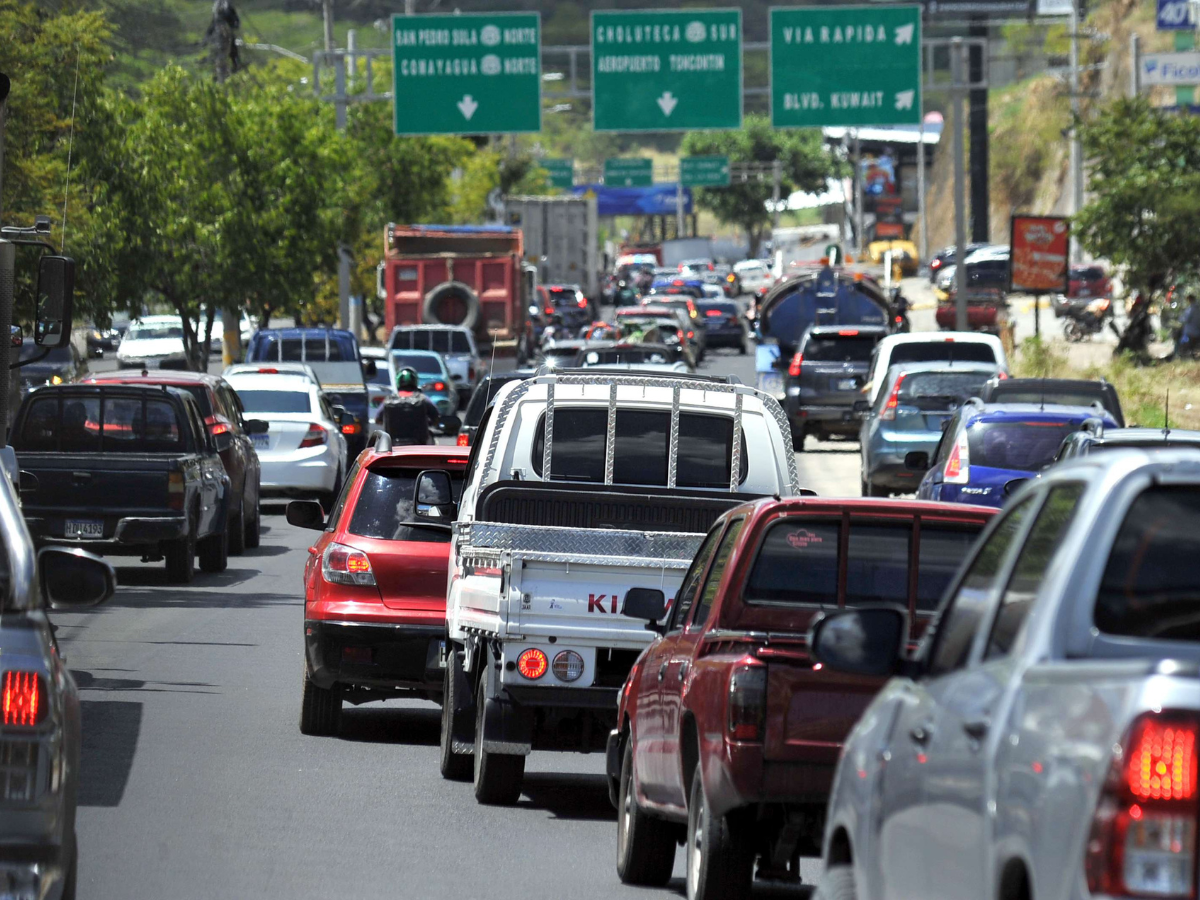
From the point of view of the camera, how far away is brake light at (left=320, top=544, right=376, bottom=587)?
11.3 metres

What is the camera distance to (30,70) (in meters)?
19.9

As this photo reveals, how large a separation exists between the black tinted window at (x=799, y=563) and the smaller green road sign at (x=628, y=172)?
97347mm

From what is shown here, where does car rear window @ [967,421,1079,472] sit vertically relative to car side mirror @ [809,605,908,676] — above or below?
below

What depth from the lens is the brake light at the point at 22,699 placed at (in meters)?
5.11

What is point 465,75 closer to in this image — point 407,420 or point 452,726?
point 407,420

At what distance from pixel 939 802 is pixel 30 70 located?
684 inches

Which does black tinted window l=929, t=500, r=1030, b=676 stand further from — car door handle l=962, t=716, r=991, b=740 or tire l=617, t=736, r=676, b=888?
tire l=617, t=736, r=676, b=888

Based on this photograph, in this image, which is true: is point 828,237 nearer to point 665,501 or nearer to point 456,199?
point 456,199

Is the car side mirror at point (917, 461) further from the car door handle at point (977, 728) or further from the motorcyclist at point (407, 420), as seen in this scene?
the car door handle at point (977, 728)

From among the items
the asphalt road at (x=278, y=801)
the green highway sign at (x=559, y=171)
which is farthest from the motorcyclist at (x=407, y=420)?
the green highway sign at (x=559, y=171)

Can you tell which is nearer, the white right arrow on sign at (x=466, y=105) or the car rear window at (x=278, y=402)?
the car rear window at (x=278, y=402)

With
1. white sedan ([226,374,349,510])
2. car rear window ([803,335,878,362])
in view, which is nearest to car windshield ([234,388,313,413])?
white sedan ([226,374,349,510])

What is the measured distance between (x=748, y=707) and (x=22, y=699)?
2.22 metres

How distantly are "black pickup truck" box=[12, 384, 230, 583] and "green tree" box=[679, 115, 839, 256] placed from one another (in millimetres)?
139908
